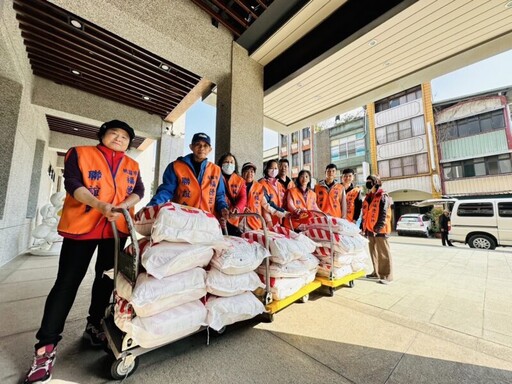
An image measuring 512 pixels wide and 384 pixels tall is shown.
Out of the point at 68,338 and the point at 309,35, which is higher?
the point at 309,35

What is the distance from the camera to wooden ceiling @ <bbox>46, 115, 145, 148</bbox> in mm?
6641

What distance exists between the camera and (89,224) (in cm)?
157

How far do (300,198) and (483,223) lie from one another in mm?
8149

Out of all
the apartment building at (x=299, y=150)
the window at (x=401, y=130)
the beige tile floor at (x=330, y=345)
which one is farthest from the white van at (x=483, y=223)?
the apartment building at (x=299, y=150)

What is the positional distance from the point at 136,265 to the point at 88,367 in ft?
2.69

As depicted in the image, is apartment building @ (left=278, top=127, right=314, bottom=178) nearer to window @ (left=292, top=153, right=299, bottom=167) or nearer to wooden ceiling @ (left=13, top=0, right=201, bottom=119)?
window @ (left=292, top=153, right=299, bottom=167)

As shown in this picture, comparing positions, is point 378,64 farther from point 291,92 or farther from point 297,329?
point 297,329

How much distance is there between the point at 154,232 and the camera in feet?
4.87

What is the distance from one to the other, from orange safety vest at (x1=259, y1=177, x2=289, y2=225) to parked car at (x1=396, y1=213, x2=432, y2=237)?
39.6 ft

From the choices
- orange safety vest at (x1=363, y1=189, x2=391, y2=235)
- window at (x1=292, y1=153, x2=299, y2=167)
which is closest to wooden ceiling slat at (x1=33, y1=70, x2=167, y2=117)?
orange safety vest at (x1=363, y1=189, x2=391, y2=235)

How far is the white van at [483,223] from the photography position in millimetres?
7223

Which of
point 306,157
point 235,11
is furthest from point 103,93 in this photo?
point 306,157

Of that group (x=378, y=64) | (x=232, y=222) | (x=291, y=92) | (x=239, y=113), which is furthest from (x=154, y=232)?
(x=378, y=64)

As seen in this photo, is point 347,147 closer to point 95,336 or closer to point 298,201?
point 298,201
